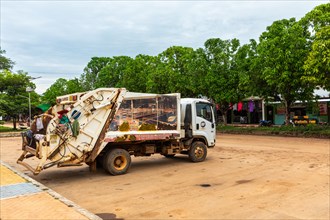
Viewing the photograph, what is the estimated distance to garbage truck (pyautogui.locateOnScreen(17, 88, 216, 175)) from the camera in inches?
382

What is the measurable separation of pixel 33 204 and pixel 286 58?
64.4 ft

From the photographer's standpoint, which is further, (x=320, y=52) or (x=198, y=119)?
(x=320, y=52)

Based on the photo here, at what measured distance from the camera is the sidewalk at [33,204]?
19.5 feet

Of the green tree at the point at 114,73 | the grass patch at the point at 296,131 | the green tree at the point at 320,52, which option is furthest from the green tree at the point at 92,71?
the green tree at the point at 320,52

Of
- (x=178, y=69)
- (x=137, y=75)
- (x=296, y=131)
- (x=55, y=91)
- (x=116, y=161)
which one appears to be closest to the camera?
(x=116, y=161)

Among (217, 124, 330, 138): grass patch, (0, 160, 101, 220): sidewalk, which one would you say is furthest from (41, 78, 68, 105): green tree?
(0, 160, 101, 220): sidewalk

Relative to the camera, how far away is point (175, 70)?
3303cm

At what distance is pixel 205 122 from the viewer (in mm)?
13117

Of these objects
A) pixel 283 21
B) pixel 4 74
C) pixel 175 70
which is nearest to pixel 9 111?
pixel 4 74

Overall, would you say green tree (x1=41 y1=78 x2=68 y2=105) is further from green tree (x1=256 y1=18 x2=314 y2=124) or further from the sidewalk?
the sidewalk

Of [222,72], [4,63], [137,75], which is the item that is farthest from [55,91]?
[222,72]

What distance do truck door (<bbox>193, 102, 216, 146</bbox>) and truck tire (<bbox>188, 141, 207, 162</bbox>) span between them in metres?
0.39

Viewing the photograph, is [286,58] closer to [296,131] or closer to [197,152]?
[296,131]

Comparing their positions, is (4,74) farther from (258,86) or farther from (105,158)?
(105,158)
